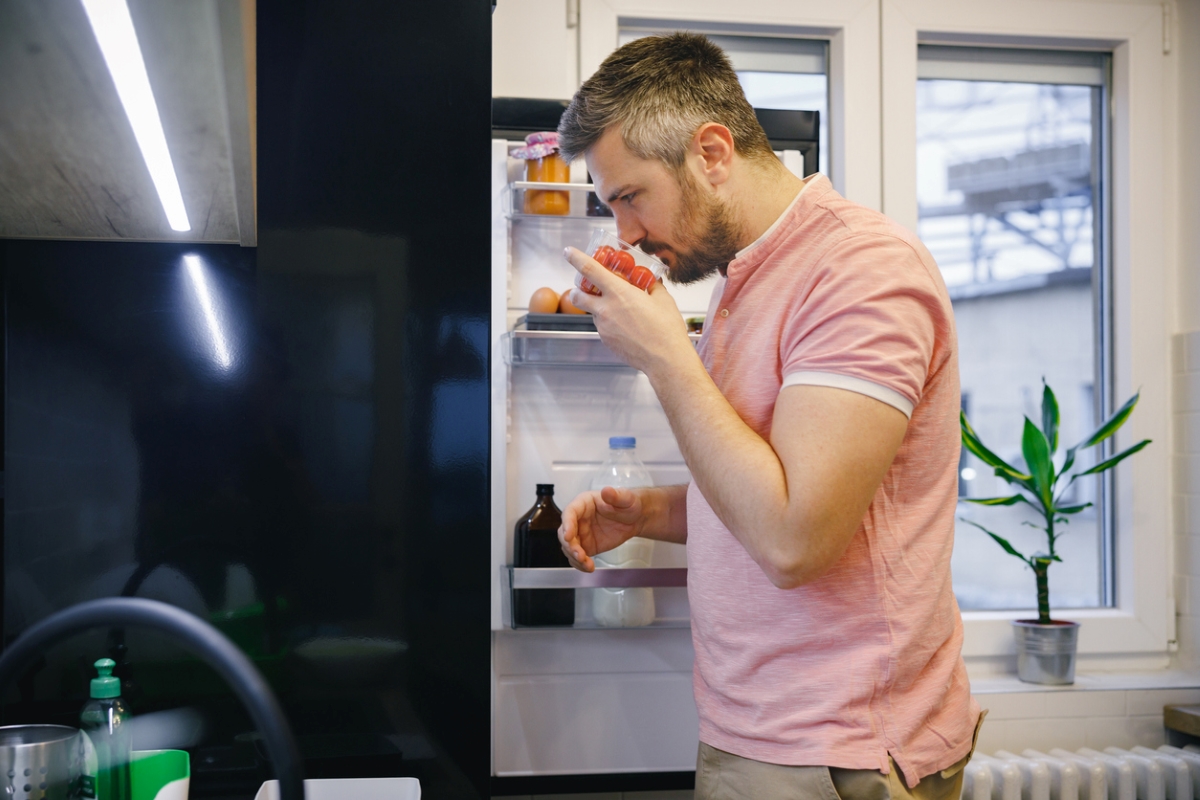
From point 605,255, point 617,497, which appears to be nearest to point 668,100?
point 605,255

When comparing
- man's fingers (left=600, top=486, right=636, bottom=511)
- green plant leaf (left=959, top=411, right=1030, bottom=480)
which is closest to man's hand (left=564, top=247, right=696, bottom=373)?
man's fingers (left=600, top=486, right=636, bottom=511)

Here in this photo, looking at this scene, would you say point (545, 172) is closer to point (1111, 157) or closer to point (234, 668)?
point (234, 668)

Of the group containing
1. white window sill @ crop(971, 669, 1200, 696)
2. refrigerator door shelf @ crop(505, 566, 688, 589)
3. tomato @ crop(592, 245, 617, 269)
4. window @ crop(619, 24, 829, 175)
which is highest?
window @ crop(619, 24, 829, 175)

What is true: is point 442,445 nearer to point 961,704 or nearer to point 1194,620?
point 961,704

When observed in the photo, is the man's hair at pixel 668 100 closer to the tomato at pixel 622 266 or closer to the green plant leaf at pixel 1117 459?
the tomato at pixel 622 266

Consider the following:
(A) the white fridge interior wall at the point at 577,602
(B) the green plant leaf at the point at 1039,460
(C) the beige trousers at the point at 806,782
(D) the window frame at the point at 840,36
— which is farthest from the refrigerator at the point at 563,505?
(B) the green plant leaf at the point at 1039,460

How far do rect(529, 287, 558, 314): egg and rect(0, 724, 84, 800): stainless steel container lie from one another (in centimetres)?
95

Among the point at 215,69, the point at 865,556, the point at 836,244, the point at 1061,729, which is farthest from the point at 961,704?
the point at 1061,729

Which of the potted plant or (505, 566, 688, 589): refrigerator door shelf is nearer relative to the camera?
(505, 566, 688, 589): refrigerator door shelf

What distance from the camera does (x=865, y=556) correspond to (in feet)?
2.94

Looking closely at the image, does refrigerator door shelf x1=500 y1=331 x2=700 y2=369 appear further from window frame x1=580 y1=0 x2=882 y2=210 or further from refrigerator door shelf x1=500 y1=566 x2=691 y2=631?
window frame x1=580 y1=0 x2=882 y2=210

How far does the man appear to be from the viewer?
0.81m

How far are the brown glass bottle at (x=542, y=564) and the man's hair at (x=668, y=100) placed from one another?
68 centimetres

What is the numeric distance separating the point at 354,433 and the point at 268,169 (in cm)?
31
